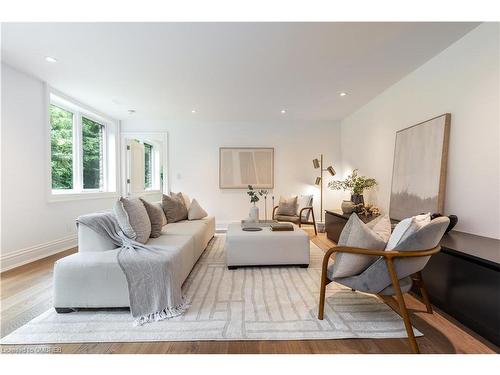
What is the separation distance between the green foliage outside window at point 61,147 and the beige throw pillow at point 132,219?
2555mm

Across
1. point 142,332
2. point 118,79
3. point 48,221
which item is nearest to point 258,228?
point 142,332

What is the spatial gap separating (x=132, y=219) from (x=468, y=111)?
3346 millimetres

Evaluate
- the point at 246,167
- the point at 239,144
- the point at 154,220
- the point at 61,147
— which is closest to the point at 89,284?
the point at 154,220

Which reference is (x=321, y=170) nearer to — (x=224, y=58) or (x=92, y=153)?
(x=224, y=58)

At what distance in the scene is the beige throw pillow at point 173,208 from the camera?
12.7 ft

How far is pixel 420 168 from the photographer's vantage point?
3.03m

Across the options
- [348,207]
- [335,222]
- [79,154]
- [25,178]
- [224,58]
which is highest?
[224,58]

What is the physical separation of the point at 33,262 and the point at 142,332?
2631mm

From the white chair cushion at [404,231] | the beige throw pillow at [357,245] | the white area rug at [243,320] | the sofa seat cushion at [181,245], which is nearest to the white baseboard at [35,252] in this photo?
the white area rug at [243,320]

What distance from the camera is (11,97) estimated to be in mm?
3133

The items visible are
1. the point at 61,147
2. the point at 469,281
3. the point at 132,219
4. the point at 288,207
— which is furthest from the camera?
the point at 288,207

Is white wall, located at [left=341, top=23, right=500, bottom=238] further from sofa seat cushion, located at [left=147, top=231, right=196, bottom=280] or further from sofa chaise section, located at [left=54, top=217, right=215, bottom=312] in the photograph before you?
sofa chaise section, located at [left=54, top=217, right=215, bottom=312]

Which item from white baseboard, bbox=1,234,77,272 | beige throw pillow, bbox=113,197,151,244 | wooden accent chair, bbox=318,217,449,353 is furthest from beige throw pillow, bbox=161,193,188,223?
wooden accent chair, bbox=318,217,449,353

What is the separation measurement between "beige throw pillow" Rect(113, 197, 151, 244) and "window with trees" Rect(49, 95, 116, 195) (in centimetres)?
233
